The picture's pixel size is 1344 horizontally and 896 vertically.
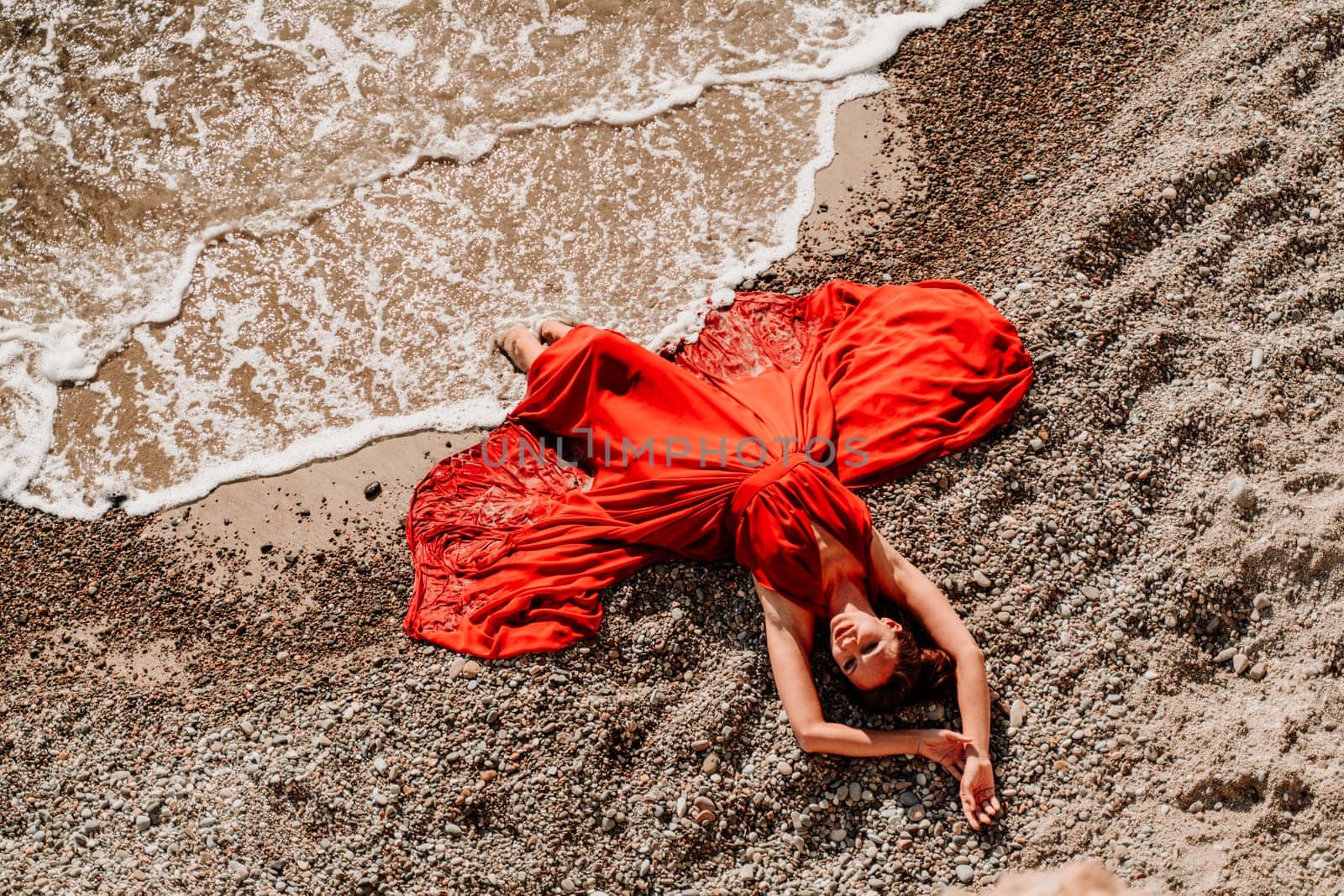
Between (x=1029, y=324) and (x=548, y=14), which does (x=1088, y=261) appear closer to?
(x=1029, y=324)

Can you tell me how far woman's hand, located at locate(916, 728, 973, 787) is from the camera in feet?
18.2

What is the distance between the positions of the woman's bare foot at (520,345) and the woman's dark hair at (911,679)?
3155mm

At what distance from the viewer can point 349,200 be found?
786cm

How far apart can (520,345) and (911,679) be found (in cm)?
351

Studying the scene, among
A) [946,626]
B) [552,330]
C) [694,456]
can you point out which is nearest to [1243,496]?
[946,626]

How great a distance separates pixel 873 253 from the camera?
7371 mm

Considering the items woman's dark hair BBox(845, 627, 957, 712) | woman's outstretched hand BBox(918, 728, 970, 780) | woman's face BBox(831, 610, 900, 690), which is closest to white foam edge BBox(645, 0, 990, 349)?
woman's face BBox(831, 610, 900, 690)

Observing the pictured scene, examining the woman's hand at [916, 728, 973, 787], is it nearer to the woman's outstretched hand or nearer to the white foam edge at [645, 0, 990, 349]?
the woman's outstretched hand

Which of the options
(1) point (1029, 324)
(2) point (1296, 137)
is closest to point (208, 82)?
(1) point (1029, 324)

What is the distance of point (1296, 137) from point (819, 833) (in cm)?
584

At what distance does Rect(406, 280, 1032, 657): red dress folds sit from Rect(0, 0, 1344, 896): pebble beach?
0.22 meters

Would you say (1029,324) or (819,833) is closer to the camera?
(819,833)

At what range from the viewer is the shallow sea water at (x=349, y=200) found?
7281 millimetres

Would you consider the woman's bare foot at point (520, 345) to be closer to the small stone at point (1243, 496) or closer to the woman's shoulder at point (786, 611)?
the woman's shoulder at point (786, 611)
